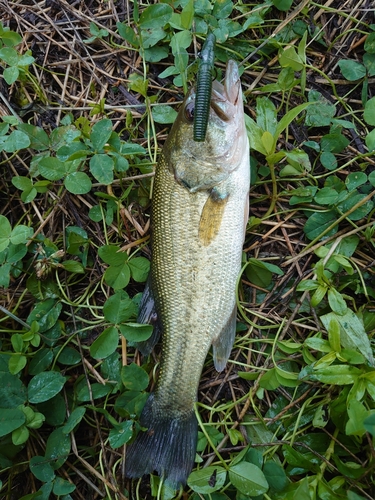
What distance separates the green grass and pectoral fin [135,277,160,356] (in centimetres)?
10

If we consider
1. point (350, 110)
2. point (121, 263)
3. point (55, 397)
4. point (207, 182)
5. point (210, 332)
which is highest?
point (350, 110)

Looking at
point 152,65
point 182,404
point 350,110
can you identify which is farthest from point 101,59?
point 182,404

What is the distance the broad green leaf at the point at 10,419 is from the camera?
2.40m

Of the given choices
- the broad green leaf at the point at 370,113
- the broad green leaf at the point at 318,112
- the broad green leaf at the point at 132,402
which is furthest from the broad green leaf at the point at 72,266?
the broad green leaf at the point at 370,113

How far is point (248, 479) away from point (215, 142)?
5.86ft

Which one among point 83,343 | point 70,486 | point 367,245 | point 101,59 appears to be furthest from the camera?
point 101,59

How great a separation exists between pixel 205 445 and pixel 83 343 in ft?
3.23

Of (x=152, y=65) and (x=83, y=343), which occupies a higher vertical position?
(x=152, y=65)

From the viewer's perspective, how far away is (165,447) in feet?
8.09

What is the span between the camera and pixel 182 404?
2.50m

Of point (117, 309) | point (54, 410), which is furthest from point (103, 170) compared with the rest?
point (54, 410)

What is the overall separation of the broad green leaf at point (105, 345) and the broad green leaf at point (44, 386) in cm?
30

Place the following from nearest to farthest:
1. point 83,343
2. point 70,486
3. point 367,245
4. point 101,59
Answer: point 70,486
point 367,245
point 83,343
point 101,59

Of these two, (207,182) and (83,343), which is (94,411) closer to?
(83,343)
